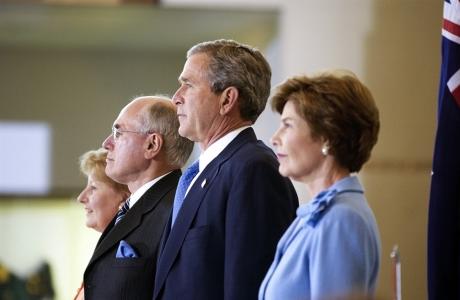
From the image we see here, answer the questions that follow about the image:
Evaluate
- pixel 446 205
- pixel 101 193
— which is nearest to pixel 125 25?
pixel 101 193

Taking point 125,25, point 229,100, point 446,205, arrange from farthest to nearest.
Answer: point 125,25, point 229,100, point 446,205

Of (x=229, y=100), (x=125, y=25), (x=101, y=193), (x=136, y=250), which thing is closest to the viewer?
(x=229, y=100)

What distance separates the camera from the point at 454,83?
9.77ft

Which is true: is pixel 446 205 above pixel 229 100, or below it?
below

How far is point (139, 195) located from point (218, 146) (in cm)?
51

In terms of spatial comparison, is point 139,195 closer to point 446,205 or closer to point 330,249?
point 446,205

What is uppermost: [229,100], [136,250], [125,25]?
[229,100]

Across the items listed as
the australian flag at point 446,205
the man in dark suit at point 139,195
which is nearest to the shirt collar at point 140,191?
the man in dark suit at point 139,195

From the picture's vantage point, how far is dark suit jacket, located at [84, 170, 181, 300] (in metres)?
3.20

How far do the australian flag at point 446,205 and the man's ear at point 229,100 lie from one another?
22.6 inches

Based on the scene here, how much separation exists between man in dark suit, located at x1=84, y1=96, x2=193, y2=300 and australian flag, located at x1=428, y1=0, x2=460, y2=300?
84 centimetres

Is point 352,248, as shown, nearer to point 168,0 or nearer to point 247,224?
point 247,224

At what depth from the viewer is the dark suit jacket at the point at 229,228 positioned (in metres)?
2.74

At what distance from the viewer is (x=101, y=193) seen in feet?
13.0
